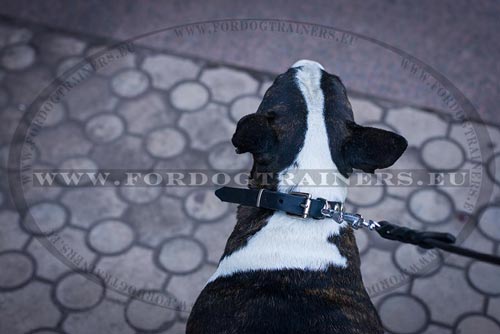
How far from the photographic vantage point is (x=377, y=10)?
6.29 metres

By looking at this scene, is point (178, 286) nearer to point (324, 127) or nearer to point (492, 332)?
point (324, 127)

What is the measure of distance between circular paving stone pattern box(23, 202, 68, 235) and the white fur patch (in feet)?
7.48

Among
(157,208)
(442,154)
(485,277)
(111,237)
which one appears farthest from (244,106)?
(485,277)

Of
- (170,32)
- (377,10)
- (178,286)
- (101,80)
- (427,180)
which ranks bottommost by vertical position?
(178,286)

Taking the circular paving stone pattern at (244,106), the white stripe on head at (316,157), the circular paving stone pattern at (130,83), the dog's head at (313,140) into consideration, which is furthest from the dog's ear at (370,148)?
the circular paving stone pattern at (130,83)

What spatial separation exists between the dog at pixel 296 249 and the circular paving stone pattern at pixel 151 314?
1.23 meters

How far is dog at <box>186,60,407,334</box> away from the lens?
3.05 m

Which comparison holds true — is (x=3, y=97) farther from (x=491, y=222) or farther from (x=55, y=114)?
(x=491, y=222)

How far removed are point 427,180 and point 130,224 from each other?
2792 mm

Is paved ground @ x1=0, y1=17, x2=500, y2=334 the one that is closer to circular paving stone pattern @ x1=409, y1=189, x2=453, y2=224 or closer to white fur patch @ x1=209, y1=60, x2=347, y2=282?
circular paving stone pattern @ x1=409, y1=189, x2=453, y2=224

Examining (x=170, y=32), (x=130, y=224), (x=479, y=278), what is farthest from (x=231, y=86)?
(x=479, y=278)

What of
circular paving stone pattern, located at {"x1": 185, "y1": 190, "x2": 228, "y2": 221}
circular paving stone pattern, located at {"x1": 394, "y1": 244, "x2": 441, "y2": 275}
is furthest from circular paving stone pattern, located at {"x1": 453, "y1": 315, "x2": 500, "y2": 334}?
circular paving stone pattern, located at {"x1": 185, "y1": 190, "x2": 228, "y2": 221}

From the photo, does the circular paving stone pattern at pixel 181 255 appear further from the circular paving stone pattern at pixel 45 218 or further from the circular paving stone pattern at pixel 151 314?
the circular paving stone pattern at pixel 45 218

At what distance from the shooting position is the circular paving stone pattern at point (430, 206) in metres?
4.97
